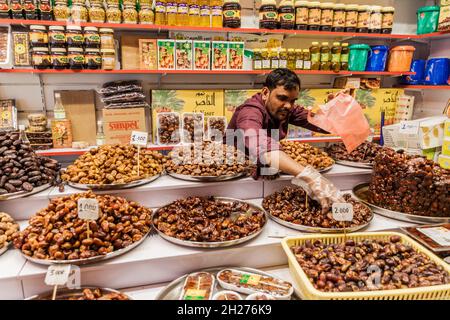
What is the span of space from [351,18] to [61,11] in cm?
308

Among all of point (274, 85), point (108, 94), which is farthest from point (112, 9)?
point (274, 85)

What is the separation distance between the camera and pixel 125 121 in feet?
10.6

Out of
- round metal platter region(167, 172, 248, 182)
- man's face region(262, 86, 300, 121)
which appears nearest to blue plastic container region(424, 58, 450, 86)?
man's face region(262, 86, 300, 121)

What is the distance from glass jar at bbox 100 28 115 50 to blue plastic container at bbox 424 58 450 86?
376 cm

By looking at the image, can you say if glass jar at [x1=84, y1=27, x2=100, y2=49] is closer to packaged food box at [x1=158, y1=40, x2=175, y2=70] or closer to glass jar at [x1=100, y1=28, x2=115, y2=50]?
glass jar at [x1=100, y1=28, x2=115, y2=50]

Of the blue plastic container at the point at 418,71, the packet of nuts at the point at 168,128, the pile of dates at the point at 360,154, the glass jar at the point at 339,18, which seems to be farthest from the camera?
the blue plastic container at the point at 418,71

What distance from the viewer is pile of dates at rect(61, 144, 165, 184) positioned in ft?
6.02

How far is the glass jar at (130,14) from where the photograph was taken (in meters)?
3.04

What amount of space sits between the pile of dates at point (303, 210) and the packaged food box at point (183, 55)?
1.90 metres

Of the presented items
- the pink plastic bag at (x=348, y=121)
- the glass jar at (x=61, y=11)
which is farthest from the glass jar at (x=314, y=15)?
the glass jar at (x=61, y=11)

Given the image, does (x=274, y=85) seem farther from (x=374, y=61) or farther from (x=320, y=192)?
(x=374, y=61)

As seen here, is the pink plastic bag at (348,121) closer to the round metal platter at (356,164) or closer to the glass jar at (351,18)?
the round metal platter at (356,164)
